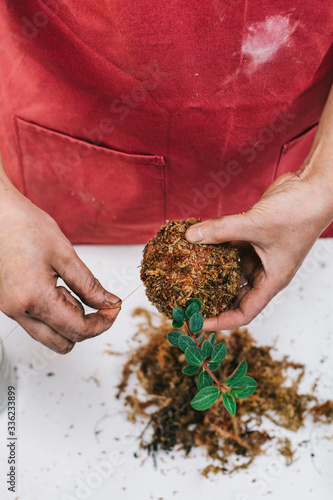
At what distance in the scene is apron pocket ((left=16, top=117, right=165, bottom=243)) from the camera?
129 cm

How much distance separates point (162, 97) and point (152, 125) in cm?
9

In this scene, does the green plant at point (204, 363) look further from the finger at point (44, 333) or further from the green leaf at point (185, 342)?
the finger at point (44, 333)

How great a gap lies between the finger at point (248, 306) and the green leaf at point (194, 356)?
0.73 ft

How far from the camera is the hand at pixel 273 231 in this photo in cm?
103

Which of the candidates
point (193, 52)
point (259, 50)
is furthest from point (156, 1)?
point (259, 50)

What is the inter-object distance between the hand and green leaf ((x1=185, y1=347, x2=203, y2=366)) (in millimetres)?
223

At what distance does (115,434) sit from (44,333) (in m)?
0.59

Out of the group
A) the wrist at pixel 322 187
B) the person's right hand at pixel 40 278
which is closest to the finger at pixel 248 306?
the wrist at pixel 322 187

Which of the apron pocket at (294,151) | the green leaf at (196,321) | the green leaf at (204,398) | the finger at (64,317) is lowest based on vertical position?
the finger at (64,317)

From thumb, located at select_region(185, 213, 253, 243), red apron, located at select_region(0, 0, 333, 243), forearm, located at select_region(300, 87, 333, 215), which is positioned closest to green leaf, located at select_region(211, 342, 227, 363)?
thumb, located at select_region(185, 213, 253, 243)

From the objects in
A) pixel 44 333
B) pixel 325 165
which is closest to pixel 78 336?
pixel 44 333

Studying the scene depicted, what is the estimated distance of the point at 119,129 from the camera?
1.22 metres

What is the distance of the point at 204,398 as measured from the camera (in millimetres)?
963

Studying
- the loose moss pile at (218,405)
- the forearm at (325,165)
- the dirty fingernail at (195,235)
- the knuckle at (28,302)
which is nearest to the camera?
the knuckle at (28,302)
